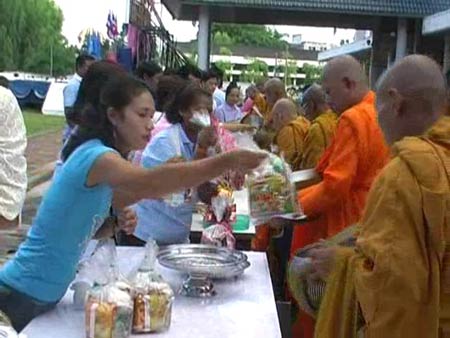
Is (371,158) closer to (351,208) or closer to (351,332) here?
(351,208)

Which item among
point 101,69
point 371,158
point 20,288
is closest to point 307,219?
point 371,158

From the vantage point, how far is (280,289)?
4871mm

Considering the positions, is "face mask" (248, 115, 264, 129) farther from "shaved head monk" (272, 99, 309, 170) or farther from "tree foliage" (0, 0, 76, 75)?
"tree foliage" (0, 0, 76, 75)

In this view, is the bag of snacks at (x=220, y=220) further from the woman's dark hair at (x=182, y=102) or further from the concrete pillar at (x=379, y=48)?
the concrete pillar at (x=379, y=48)

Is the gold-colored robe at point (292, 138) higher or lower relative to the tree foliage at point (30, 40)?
lower

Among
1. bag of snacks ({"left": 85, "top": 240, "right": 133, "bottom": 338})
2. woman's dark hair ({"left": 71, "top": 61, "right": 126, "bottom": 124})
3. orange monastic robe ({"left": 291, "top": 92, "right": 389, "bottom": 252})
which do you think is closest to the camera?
bag of snacks ({"left": 85, "top": 240, "right": 133, "bottom": 338})

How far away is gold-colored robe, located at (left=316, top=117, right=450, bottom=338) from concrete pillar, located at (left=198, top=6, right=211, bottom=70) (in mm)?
17332

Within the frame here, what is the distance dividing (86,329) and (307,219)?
1869mm

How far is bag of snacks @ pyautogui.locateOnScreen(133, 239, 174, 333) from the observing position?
2062 mm

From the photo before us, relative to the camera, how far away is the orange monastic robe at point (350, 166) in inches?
135

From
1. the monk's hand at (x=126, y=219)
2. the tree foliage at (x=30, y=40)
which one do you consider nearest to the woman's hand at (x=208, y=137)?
the monk's hand at (x=126, y=219)

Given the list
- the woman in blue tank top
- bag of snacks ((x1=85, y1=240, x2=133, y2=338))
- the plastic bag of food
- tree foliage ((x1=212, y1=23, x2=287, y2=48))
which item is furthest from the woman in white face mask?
tree foliage ((x1=212, y1=23, x2=287, y2=48))

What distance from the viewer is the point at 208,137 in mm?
3629

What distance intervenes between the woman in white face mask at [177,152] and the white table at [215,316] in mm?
797
